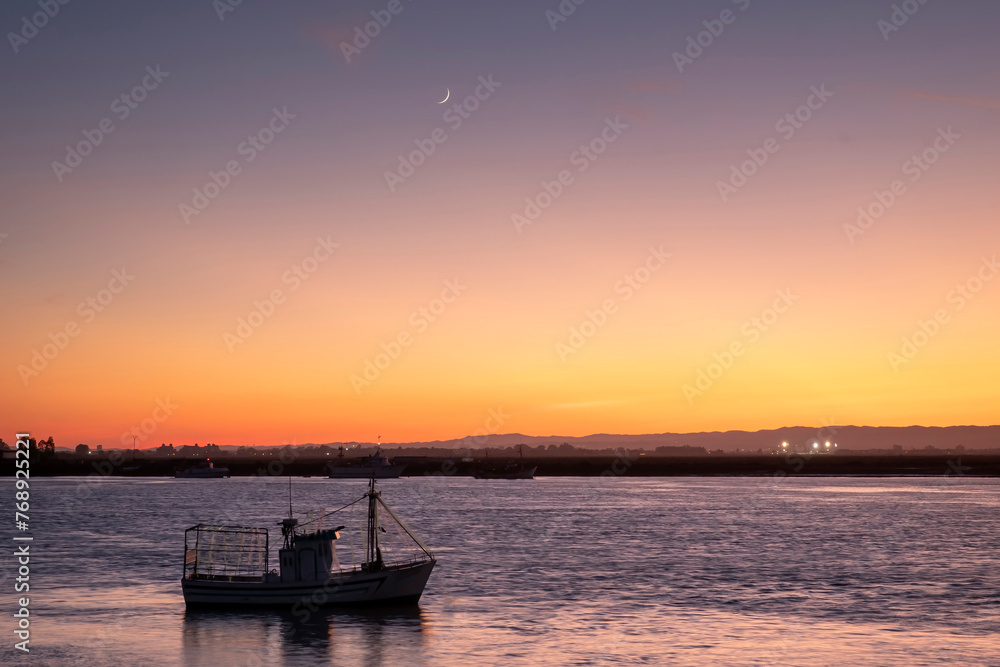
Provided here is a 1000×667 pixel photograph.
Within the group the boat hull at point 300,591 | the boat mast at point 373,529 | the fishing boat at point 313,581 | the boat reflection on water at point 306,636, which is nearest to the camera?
the boat reflection on water at point 306,636

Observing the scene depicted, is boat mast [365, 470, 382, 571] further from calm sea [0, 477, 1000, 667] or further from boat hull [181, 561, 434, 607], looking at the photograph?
calm sea [0, 477, 1000, 667]

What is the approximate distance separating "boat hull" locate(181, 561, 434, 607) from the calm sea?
800 millimetres

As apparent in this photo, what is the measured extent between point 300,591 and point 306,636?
516 cm

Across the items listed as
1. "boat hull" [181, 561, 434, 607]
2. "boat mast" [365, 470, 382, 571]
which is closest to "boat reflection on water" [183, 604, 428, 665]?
"boat hull" [181, 561, 434, 607]

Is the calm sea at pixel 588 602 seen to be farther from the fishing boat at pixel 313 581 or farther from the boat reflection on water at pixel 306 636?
the fishing boat at pixel 313 581

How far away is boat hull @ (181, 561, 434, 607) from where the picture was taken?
148 ft

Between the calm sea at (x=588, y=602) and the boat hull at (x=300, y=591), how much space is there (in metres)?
0.80

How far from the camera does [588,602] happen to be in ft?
161

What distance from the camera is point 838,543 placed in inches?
3241

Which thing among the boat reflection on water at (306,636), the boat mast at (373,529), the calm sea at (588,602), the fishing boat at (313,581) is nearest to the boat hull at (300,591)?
the fishing boat at (313,581)

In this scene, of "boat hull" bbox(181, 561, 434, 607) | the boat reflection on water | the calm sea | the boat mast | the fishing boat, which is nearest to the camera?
the boat reflection on water

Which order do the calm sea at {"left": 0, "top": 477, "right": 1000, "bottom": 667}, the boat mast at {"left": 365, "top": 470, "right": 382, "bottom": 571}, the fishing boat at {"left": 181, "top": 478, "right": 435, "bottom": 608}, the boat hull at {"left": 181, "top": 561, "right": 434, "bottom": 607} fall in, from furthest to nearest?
A: 1. the boat mast at {"left": 365, "top": 470, "right": 382, "bottom": 571}
2. the boat hull at {"left": 181, "top": 561, "right": 434, "bottom": 607}
3. the fishing boat at {"left": 181, "top": 478, "right": 435, "bottom": 608}
4. the calm sea at {"left": 0, "top": 477, "right": 1000, "bottom": 667}

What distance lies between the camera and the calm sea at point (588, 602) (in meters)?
36.5

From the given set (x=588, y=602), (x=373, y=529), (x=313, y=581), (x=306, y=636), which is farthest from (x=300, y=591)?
(x=588, y=602)
